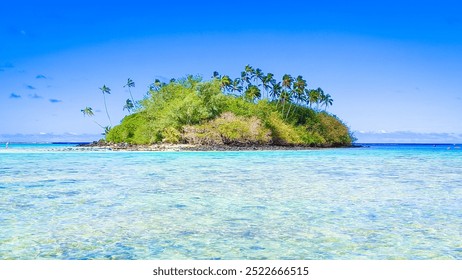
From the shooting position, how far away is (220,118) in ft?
196

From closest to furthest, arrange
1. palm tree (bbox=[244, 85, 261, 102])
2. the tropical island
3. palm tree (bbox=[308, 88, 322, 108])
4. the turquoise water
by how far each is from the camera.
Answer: the turquoise water
the tropical island
palm tree (bbox=[244, 85, 261, 102])
palm tree (bbox=[308, 88, 322, 108])

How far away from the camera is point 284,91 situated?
76.8m

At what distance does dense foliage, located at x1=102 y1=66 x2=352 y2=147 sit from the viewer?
57.8 meters

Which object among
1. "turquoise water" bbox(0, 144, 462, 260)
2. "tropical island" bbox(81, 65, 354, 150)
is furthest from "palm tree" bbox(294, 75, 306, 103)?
"turquoise water" bbox(0, 144, 462, 260)

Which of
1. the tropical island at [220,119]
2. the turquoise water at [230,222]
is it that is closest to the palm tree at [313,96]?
the tropical island at [220,119]

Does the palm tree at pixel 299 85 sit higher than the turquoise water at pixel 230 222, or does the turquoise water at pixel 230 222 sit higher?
the palm tree at pixel 299 85

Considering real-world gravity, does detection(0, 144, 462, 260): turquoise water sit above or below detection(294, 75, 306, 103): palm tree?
below

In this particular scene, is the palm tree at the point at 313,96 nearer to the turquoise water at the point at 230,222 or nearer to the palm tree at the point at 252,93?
the palm tree at the point at 252,93

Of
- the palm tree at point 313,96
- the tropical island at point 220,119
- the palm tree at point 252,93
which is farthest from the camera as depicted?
the palm tree at point 313,96

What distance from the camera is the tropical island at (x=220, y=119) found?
57.8 metres

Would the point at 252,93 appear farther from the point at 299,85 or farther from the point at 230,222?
the point at 230,222

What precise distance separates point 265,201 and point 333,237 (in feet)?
13.7

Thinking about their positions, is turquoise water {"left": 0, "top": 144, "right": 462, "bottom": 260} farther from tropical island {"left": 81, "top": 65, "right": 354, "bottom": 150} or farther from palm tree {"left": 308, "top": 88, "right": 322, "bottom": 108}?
palm tree {"left": 308, "top": 88, "right": 322, "bottom": 108}

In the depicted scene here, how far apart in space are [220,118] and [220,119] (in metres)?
0.38
